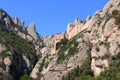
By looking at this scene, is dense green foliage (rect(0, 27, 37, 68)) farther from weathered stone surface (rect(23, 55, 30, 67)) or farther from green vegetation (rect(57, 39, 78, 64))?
green vegetation (rect(57, 39, 78, 64))

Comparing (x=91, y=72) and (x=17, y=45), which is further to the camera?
(x=17, y=45)

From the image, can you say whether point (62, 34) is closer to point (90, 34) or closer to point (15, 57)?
point (15, 57)

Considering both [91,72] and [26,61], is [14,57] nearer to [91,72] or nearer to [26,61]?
[26,61]

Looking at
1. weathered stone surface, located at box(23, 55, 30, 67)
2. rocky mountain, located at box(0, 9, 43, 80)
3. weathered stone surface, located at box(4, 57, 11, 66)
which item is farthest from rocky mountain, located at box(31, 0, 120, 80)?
weathered stone surface, located at box(23, 55, 30, 67)

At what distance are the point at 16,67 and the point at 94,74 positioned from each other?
2046 inches

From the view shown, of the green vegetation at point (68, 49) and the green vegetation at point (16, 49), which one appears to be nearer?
the green vegetation at point (68, 49)

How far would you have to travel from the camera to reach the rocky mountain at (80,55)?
10194 cm

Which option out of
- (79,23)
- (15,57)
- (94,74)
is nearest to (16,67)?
(15,57)

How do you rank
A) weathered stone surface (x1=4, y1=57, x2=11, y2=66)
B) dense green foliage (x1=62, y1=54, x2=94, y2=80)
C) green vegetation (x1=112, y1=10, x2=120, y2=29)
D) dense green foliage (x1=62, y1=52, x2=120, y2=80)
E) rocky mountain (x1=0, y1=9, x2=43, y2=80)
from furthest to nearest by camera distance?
1. weathered stone surface (x1=4, y1=57, x2=11, y2=66)
2. rocky mountain (x1=0, y1=9, x2=43, y2=80)
3. green vegetation (x1=112, y1=10, x2=120, y2=29)
4. dense green foliage (x1=62, y1=54, x2=94, y2=80)
5. dense green foliage (x1=62, y1=52, x2=120, y2=80)

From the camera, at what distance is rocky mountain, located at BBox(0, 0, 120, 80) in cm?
10194

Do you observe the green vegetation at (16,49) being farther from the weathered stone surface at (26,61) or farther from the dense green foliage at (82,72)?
the dense green foliage at (82,72)

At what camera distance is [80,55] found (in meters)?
119

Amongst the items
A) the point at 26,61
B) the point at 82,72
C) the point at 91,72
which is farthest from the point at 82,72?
the point at 26,61

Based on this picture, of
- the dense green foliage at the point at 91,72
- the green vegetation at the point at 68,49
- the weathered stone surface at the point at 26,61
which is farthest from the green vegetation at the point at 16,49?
the dense green foliage at the point at 91,72
